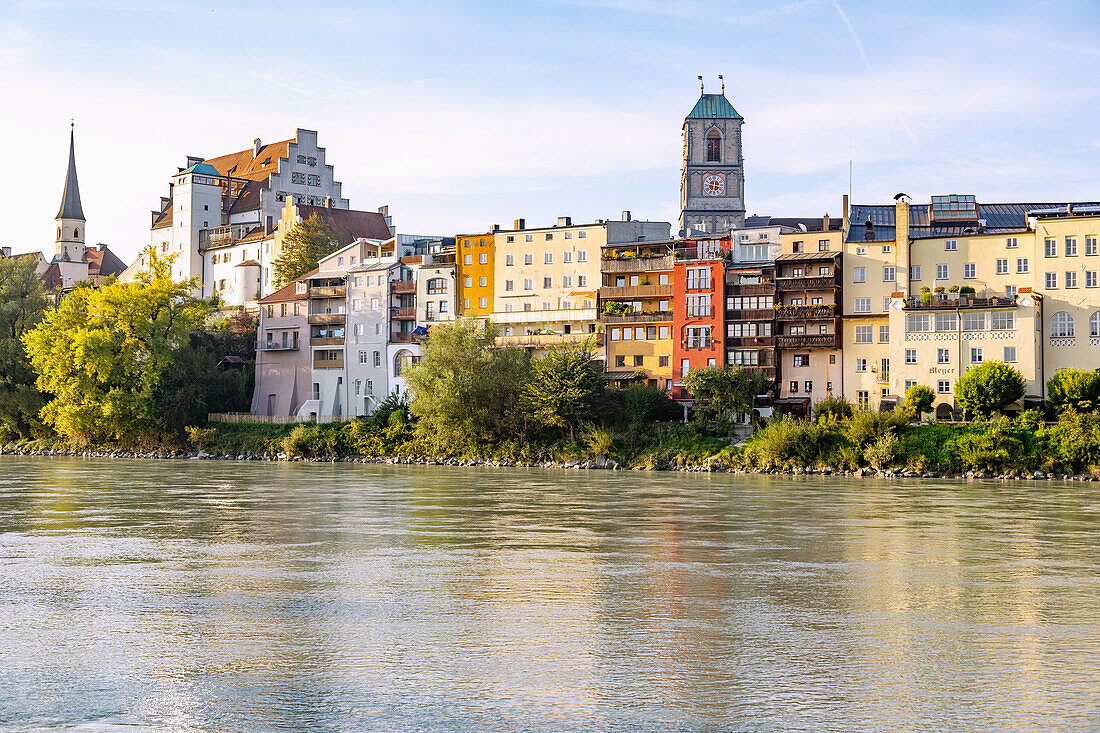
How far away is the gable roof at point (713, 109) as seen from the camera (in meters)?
141

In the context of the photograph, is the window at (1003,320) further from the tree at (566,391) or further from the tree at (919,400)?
the tree at (566,391)

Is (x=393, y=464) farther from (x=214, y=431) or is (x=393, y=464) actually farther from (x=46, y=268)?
(x=46, y=268)

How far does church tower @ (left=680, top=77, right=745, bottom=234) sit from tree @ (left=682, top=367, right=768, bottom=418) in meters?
67.3

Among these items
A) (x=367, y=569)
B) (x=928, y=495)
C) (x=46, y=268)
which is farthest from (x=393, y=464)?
(x=46, y=268)

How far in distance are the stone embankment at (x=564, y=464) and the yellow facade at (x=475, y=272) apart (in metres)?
17.4

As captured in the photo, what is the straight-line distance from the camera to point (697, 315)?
75312 mm

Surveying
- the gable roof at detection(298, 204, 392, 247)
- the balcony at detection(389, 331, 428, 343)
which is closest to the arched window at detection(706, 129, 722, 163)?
the gable roof at detection(298, 204, 392, 247)

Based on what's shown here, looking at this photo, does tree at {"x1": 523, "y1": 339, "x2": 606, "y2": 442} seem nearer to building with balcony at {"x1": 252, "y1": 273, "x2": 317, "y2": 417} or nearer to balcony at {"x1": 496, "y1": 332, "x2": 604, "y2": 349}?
balcony at {"x1": 496, "y1": 332, "x2": 604, "y2": 349}

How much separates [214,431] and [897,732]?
70.0m

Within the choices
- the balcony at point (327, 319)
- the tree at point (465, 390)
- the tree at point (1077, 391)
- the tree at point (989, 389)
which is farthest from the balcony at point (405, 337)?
the tree at point (1077, 391)

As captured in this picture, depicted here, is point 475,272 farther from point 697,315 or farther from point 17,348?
point 17,348

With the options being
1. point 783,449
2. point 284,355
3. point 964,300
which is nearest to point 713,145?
point 284,355

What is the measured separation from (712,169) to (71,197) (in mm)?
72848

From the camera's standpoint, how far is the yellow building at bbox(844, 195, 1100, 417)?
2515 inches
